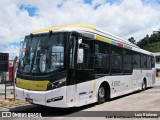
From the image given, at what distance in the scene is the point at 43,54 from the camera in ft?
33.6

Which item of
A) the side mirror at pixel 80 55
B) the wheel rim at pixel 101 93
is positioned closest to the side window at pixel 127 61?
the wheel rim at pixel 101 93

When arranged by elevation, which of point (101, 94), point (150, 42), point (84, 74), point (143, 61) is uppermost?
point (150, 42)

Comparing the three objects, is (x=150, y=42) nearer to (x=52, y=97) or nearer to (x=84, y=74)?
(x=84, y=74)

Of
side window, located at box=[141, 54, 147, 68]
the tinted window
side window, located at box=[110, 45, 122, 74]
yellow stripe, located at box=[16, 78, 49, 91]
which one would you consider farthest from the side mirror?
side window, located at box=[141, 54, 147, 68]

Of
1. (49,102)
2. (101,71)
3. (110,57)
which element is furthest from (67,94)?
(110,57)

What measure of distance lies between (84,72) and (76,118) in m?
2.19

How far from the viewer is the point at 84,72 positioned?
1102 cm

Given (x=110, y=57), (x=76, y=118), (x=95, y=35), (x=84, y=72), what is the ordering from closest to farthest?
(x=76, y=118) → (x=84, y=72) → (x=95, y=35) → (x=110, y=57)

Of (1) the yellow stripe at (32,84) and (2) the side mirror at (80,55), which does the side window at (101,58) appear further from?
(1) the yellow stripe at (32,84)

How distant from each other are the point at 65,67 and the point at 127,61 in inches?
276

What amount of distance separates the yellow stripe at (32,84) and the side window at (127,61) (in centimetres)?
670

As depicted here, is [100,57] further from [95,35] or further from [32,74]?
[32,74]

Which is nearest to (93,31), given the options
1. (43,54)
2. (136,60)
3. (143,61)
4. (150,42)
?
(43,54)

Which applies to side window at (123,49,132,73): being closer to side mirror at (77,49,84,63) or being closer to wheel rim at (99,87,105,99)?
wheel rim at (99,87,105,99)
